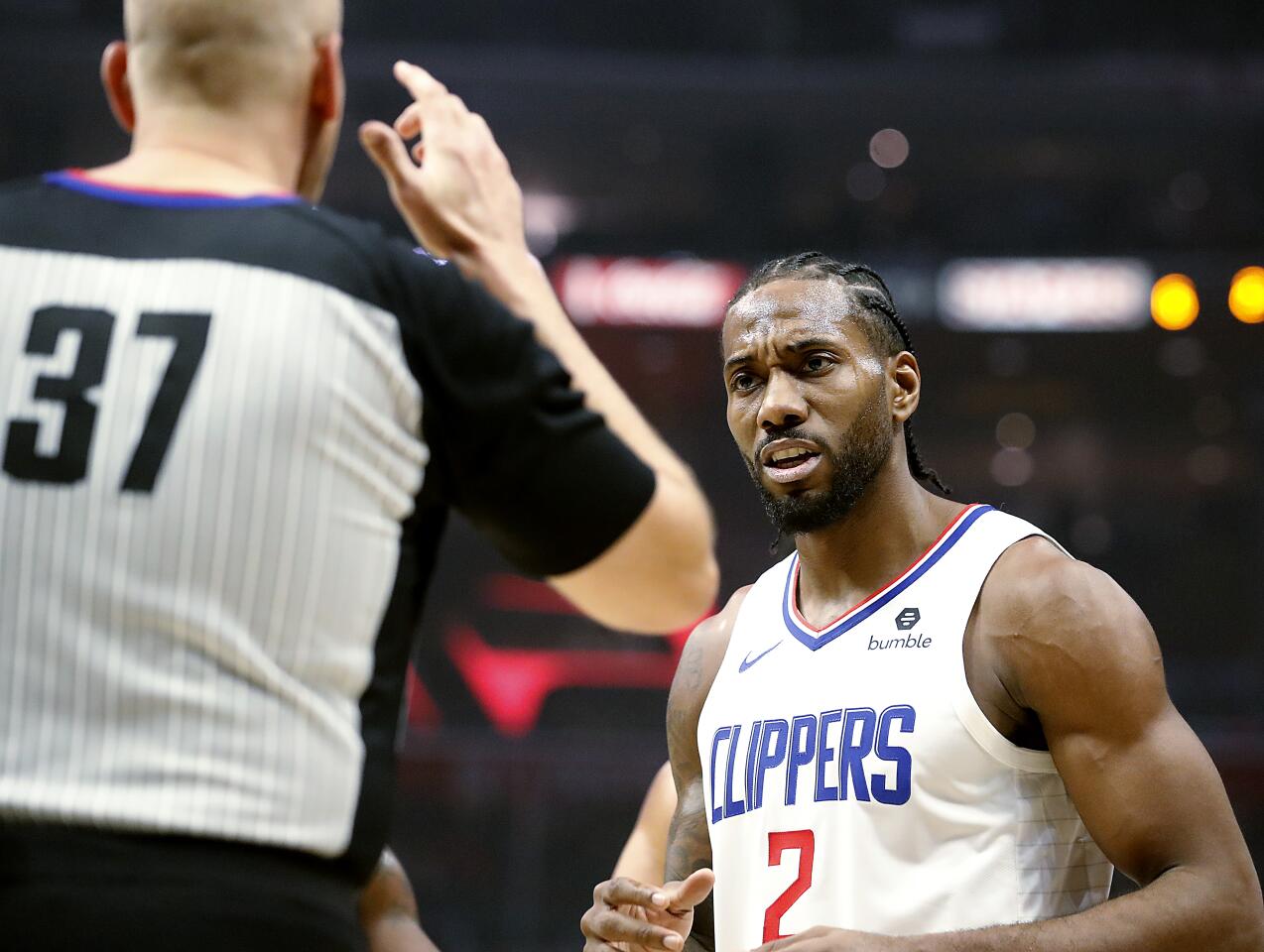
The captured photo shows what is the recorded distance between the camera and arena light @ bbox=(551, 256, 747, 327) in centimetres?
1538

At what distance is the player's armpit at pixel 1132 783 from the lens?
8.14ft

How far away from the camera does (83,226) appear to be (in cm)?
155

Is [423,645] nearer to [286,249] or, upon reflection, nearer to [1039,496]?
[1039,496]

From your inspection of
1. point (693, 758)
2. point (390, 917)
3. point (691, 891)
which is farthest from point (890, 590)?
point (390, 917)

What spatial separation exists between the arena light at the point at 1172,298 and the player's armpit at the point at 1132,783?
1340cm

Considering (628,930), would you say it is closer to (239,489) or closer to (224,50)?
(239,489)

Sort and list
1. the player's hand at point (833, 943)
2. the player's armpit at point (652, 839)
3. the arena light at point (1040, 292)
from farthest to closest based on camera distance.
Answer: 1. the arena light at point (1040, 292)
2. the player's armpit at point (652, 839)
3. the player's hand at point (833, 943)

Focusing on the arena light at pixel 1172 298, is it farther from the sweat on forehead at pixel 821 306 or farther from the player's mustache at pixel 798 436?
the player's mustache at pixel 798 436

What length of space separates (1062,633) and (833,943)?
0.71m

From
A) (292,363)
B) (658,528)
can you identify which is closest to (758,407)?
(658,528)

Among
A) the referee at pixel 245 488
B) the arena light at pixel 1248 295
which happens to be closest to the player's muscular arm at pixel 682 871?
the referee at pixel 245 488

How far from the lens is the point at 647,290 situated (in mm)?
15492

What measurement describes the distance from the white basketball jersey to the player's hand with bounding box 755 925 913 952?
31 centimetres

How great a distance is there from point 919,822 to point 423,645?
41.3 feet
